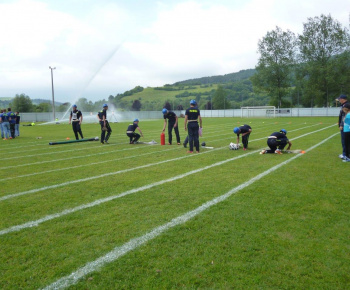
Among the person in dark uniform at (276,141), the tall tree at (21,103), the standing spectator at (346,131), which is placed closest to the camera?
the standing spectator at (346,131)

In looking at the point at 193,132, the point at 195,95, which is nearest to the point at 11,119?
the point at 193,132

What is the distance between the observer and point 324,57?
57.0 meters

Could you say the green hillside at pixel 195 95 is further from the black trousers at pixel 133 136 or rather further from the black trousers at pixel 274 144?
the black trousers at pixel 274 144

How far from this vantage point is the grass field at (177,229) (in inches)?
112

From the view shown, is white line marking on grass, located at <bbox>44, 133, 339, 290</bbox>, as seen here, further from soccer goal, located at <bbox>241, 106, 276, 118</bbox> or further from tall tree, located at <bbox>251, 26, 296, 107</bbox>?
tall tree, located at <bbox>251, 26, 296, 107</bbox>

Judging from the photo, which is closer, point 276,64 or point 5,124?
point 5,124

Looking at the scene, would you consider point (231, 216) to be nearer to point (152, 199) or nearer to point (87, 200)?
point (152, 199)

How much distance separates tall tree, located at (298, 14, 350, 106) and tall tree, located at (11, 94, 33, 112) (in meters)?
67.8

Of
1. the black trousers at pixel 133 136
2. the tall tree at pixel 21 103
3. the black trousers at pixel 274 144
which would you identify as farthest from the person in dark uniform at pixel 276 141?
the tall tree at pixel 21 103

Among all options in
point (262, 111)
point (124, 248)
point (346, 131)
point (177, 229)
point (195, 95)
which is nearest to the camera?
point (124, 248)

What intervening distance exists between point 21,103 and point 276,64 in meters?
62.7

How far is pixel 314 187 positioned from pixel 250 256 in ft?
10.9

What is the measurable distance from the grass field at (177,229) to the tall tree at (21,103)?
244 ft

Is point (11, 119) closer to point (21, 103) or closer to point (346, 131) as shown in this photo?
point (346, 131)
